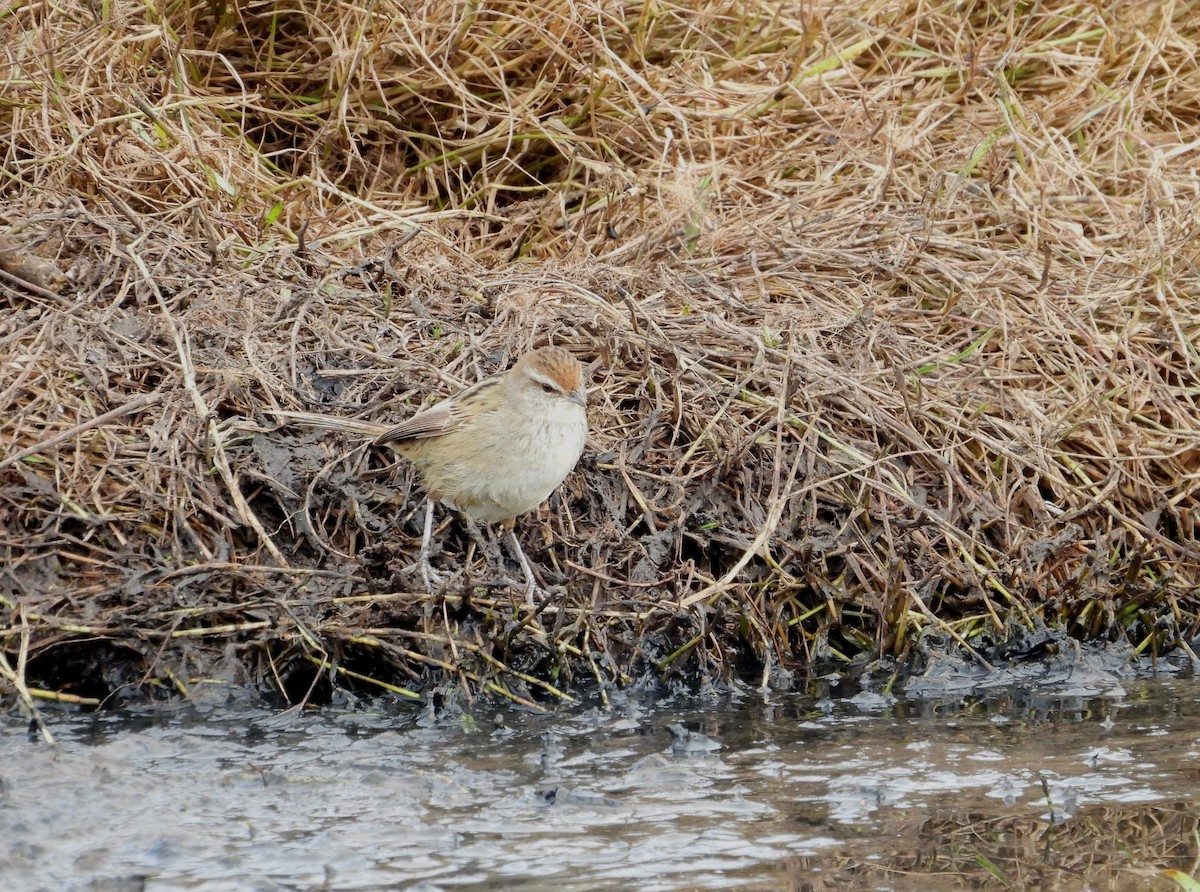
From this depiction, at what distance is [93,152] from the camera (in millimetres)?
6902

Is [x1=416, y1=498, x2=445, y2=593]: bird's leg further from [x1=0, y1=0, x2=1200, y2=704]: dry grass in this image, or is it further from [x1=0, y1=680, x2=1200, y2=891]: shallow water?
[x1=0, y1=680, x2=1200, y2=891]: shallow water

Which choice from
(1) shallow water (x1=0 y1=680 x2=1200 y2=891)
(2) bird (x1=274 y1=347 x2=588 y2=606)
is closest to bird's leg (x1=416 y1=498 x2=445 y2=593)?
(2) bird (x1=274 y1=347 x2=588 y2=606)

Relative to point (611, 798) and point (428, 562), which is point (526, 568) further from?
point (611, 798)

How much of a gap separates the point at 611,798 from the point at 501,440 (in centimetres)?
147

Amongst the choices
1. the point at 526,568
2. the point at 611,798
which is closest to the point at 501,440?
the point at 526,568

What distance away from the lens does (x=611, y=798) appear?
4.32 metres

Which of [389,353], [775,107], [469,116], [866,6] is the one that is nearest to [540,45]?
[469,116]

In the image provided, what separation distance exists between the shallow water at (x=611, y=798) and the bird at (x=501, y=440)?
2.56ft

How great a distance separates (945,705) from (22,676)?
3.08m

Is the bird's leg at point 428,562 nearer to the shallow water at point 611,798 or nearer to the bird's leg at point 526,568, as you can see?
the bird's leg at point 526,568

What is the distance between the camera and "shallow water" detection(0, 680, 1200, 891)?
3801 mm

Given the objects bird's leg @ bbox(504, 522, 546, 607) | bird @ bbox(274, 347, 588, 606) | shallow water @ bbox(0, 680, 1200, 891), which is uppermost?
bird @ bbox(274, 347, 588, 606)

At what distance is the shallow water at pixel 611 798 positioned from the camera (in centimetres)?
380

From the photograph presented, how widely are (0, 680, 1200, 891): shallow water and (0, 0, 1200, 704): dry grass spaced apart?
391mm
